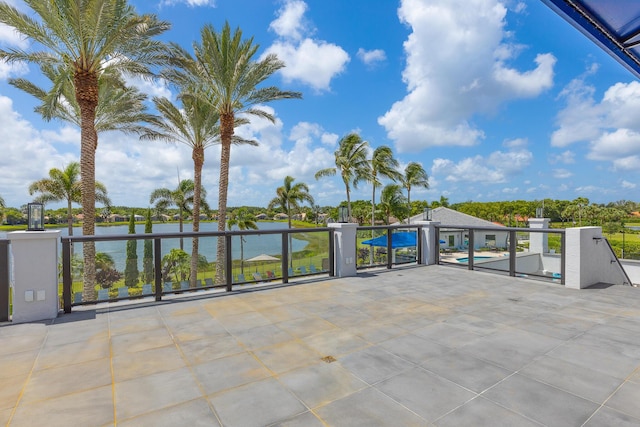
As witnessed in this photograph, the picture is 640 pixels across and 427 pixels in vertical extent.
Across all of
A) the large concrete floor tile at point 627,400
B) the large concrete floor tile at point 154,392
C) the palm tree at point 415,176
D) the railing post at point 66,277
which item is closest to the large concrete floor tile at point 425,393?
the large concrete floor tile at point 627,400

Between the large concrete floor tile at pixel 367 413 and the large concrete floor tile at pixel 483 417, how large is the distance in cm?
20

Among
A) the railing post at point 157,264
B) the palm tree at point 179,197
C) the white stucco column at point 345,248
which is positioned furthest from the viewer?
the palm tree at point 179,197

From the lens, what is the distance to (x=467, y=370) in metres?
2.83

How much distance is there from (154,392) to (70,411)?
0.52 m

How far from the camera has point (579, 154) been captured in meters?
25.9

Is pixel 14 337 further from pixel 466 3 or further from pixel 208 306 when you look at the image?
pixel 466 3

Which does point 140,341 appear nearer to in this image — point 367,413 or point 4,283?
point 4,283

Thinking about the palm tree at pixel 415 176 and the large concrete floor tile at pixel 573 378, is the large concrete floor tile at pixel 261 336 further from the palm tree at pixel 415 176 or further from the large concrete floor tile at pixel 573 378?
the palm tree at pixel 415 176

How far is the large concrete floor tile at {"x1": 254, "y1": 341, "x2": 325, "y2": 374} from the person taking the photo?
2943mm

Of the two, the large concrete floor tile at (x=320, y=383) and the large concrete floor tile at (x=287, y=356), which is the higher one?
the large concrete floor tile at (x=320, y=383)

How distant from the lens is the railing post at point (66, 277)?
4547 mm

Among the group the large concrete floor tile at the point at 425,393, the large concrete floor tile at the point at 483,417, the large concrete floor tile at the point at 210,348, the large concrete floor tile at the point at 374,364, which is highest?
the large concrete floor tile at the point at 483,417

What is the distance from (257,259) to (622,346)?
6082 mm

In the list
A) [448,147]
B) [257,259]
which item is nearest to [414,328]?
[257,259]
